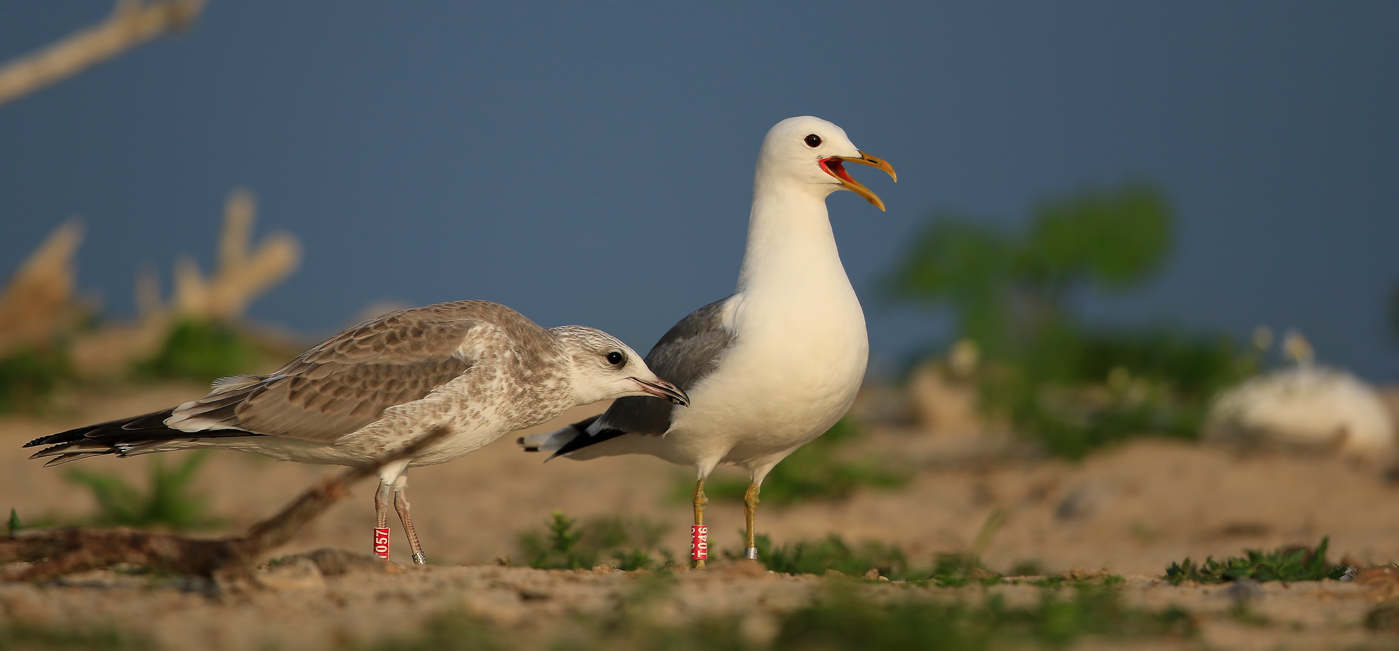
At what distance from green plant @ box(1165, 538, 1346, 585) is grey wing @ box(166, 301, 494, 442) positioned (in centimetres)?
298

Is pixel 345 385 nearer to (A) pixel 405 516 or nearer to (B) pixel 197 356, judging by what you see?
(A) pixel 405 516

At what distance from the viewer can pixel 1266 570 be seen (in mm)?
4434

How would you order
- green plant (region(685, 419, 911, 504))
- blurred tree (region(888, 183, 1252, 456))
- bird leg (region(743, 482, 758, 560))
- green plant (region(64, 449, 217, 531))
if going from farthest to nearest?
blurred tree (region(888, 183, 1252, 456)) < green plant (region(685, 419, 911, 504)) < green plant (region(64, 449, 217, 531)) < bird leg (region(743, 482, 758, 560))

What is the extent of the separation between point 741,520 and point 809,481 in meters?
0.85

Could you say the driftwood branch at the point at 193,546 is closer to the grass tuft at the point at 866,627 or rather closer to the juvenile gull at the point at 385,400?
the grass tuft at the point at 866,627

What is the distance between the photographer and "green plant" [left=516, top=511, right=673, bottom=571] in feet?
17.2

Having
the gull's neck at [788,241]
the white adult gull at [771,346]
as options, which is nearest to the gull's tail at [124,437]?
the white adult gull at [771,346]

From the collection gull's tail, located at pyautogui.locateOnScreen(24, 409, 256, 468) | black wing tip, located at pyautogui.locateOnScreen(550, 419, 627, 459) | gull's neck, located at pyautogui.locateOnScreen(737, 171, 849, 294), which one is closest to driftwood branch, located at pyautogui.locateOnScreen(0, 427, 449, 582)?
gull's tail, located at pyautogui.locateOnScreen(24, 409, 256, 468)

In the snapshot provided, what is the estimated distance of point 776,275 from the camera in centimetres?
492

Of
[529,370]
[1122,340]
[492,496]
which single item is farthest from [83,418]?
[1122,340]

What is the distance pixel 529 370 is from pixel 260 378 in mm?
1122

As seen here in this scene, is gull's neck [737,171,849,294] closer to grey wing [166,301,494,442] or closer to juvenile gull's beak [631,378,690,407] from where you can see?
juvenile gull's beak [631,378,690,407]

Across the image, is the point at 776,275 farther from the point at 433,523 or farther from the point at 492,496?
the point at 492,496

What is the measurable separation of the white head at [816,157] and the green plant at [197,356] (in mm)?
10674
